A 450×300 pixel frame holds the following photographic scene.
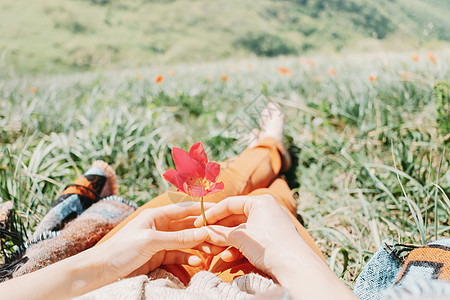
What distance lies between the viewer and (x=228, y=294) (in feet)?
2.48

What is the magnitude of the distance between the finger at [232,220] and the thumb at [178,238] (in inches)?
4.5

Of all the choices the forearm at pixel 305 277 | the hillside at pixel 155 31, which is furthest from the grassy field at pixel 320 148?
the hillside at pixel 155 31

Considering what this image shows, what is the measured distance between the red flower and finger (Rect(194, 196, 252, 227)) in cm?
19

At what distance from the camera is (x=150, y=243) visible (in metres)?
0.80

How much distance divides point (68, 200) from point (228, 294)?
2.87 ft

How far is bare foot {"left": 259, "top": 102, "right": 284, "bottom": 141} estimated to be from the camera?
178 centimetres

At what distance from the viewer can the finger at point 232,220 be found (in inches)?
38.2

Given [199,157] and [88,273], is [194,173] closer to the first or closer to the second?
[199,157]

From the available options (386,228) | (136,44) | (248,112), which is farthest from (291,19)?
(386,228)

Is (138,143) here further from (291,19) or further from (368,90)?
(291,19)

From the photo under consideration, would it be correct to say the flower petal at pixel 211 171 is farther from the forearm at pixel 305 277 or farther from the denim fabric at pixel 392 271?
the denim fabric at pixel 392 271

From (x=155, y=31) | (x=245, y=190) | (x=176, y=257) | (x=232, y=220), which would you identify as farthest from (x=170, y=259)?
(x=155, y=31)

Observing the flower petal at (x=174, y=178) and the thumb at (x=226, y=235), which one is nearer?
the flower petal at (x=174, y=178)

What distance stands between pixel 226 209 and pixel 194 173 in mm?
243
